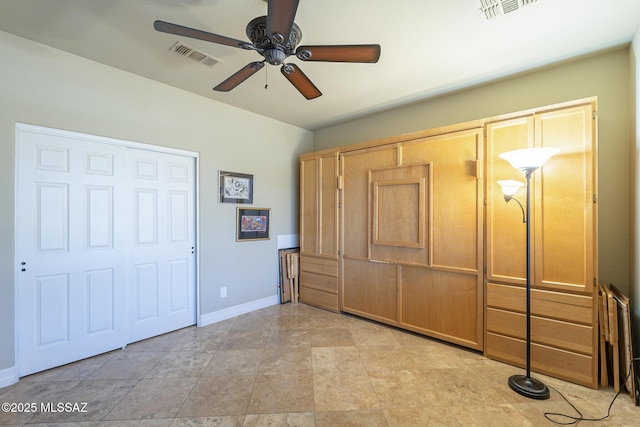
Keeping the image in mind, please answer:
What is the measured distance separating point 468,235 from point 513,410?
1.44 m

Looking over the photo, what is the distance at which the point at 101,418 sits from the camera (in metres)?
1.84

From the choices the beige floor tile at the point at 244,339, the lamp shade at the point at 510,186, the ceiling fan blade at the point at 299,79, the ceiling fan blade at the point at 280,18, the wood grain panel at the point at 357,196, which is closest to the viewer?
the ceiling fan blade at the point at 280,18

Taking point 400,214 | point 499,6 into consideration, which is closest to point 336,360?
point 400,214

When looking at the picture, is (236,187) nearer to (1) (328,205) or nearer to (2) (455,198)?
(1) (328,205)

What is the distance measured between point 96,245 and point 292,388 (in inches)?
91.9

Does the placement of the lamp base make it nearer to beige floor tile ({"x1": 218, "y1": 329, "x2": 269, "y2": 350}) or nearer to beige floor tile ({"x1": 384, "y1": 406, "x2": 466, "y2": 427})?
beige floor tile ({"x1": 384, "y1": 406, "x2": 466, "y2": 427})

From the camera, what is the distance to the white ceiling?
1.89m

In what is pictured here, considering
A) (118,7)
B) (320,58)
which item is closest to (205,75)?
(118,7)

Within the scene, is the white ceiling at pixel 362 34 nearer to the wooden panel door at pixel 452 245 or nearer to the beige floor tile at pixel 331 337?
the wooden panel door at pixel 452 245

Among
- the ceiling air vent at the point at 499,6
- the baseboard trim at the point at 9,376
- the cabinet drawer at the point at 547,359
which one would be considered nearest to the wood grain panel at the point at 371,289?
the cabinet drawer at the point at 547,359

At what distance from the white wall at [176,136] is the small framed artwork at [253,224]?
94 millimetres

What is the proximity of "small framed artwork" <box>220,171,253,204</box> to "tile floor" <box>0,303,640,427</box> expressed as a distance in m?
1.75

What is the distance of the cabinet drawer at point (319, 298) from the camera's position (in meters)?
3.88

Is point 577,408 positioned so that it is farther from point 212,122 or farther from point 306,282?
point 212,122
